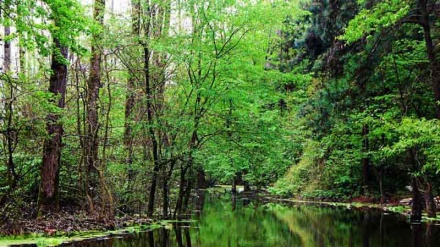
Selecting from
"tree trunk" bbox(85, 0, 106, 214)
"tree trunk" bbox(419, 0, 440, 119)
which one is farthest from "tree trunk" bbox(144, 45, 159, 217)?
"tree trunk" bbox(419, 0, 440, 119)

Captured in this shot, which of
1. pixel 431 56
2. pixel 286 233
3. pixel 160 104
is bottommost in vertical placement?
pixel 286 233

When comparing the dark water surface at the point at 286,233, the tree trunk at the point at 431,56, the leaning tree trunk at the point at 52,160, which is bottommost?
the dark water surface at the point at 286,233

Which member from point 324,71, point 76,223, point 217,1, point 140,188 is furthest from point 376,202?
point 76,223

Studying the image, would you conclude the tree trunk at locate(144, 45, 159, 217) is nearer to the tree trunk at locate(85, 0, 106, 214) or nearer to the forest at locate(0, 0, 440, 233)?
the forest at locate(0, 0, 440, 233)

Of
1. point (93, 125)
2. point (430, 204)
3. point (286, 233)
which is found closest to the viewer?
point (93, 125)

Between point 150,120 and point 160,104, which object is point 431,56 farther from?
point 150,120

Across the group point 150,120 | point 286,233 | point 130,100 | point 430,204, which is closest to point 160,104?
point 150,120

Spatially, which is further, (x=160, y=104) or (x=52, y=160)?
(x=160, y=104)

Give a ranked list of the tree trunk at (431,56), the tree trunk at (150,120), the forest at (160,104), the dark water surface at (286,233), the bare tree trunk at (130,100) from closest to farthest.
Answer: the dark water surface at (286,233), the forest at (160,104), the tree trunk at (431,56), the bare tree trunk at (130,100), the tree trunk at (150,120)

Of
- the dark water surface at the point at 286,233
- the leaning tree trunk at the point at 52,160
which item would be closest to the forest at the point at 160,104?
the leaning tree trunk at the point at 52,160

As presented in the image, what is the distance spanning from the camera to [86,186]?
11.0 meters

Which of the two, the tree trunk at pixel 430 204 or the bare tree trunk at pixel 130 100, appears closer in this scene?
the bare tree trunk at pixel 130 100

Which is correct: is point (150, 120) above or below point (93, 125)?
above

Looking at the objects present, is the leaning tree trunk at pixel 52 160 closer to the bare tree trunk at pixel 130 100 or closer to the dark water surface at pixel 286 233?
the bare tree trunk at pixel 130 100
